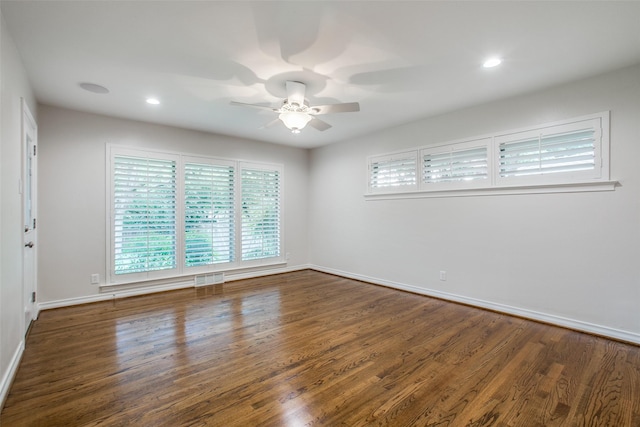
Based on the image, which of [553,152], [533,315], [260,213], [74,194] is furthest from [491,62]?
[74,194]

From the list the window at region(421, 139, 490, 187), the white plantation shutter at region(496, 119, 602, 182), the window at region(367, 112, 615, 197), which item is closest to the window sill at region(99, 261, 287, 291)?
the window at region(367, 112, 615, 197)

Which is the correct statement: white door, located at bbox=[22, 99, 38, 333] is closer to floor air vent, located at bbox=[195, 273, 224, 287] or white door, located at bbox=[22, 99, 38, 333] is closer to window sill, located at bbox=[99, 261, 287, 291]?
window sill, located at bbox=[99, 261, 287, 291]

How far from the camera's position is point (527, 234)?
3541 mm

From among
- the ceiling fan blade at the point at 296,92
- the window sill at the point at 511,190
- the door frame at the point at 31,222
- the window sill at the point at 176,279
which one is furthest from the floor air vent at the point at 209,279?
the ceiling fan blade at the point at 296,92

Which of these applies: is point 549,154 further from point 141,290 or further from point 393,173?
point 141,290

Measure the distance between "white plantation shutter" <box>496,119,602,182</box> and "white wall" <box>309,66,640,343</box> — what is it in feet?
0.43

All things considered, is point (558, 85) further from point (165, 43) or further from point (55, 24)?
point (55, 24)

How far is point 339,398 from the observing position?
2.03 metres

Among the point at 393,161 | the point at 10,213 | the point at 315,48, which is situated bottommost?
the point at 10,213

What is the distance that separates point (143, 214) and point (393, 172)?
3978 millimetres

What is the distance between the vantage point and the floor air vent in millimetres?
5011

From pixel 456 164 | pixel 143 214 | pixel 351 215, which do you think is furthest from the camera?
pixel 351 215

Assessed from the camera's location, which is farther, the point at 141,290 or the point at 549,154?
the point at 141,290

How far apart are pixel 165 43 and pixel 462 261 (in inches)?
165
